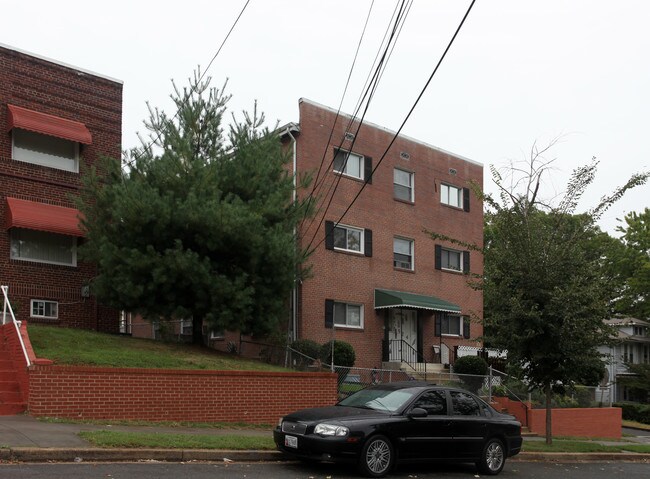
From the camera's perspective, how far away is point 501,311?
18141mm

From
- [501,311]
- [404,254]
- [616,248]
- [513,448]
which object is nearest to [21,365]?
[513,448]

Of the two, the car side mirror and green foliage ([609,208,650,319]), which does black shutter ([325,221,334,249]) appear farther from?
green foliage ([609,208,650,319])

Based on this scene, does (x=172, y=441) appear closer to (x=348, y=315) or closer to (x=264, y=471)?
(x=264, y=471)

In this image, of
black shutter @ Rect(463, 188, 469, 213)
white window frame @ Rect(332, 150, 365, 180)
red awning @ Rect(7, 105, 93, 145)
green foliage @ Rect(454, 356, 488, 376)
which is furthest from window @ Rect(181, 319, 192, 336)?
black shutter @ Rect(463, 188, 469, 213)

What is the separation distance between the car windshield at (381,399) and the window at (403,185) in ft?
54.3

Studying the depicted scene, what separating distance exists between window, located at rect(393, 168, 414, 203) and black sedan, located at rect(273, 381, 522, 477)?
16067 mm

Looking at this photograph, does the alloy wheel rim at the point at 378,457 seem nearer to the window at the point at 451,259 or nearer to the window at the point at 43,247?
the window at the point at 43,247

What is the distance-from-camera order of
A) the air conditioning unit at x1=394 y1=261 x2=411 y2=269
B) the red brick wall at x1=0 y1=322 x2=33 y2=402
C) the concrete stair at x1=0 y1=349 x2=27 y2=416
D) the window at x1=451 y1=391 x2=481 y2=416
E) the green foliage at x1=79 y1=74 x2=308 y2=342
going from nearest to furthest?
1. the window at x1=451 y1=391 x2=481 y2=416
2. the concrete stair at x1=0 y1=349 x2=27 y2=416
3. the red brick wall at x1=0 y1=322 x2=33 y2=402
4. the green foliage at x1=79 y1=74 x2=308 y2=342
5. the air conditioning unit at x1=394 y1=261 x2=411 y2=269

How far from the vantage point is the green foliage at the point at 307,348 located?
22.9 meters

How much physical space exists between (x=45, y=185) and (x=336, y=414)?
44.1 feet

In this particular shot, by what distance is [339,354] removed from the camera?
23.0 meters

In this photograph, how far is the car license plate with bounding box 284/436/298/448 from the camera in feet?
35.6

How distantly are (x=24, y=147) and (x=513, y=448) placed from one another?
15342mm

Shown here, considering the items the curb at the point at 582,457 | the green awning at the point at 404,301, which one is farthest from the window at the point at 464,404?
the green awning at the point at 404,301
